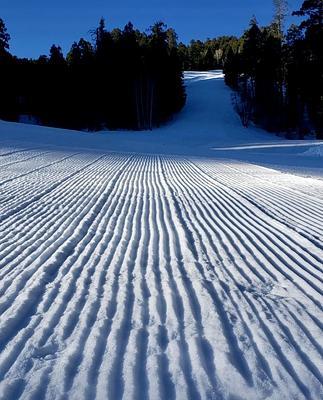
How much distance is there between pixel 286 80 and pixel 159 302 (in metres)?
50.5

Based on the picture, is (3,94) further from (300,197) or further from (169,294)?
(169,294)

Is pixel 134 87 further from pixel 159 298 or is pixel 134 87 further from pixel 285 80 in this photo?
pixel 159 298

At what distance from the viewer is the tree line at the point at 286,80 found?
40938mm

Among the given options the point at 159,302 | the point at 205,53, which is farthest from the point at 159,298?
the point at 205,53

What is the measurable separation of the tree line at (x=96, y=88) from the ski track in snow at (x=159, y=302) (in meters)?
43.1

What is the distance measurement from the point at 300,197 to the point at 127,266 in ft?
18.6

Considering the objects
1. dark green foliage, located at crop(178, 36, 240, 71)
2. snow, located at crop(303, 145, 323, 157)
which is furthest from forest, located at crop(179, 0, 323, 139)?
dark green foliage, located at crop(178, 36, 240, 71)

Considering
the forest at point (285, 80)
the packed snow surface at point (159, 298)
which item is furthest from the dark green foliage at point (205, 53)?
the packed snow surface at point (159, 298)

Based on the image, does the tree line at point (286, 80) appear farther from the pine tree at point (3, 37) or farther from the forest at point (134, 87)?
the pine tree at point (3, 37)

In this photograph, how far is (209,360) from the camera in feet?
8.97

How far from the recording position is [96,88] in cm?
4962

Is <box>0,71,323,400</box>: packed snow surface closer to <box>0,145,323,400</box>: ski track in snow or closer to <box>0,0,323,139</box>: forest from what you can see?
<box>0,145,323,400</box>: ski track in snow

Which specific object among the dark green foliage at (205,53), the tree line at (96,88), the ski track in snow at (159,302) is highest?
the dark green foliage at (205,53)

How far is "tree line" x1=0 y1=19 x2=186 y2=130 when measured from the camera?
4919cm
